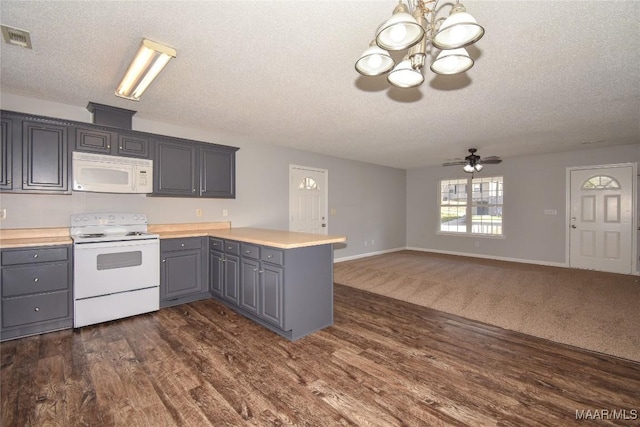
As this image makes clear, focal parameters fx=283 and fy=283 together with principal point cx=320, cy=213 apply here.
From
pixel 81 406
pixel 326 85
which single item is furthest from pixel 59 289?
pixel 326 85

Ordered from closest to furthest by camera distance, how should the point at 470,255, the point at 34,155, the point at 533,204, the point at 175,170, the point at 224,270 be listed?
the point at 34,155 → the point at 224,270 → the point at 175,170 → the point at 533,204 → the point at 470,255

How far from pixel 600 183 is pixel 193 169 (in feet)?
25.0

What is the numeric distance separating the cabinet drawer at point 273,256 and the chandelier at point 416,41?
1.74 m

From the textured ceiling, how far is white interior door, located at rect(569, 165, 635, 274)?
1380 millimetres

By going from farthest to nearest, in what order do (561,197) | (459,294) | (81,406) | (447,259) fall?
(447,259) → (561,197) → (459,294) → (81,406)

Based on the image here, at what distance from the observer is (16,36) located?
205 cm

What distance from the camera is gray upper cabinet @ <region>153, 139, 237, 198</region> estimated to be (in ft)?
12.2

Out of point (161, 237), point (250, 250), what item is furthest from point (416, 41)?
point (161, 237)

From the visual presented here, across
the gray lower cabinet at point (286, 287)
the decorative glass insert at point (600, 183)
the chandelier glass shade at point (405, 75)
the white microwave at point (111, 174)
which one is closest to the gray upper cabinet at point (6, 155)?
the white microwave at point (111, 174)

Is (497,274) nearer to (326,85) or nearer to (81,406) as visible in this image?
(326,85)

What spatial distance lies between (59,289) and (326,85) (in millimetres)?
3394

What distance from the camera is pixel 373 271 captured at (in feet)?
18.4

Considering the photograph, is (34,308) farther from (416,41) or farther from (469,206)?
(469,206)

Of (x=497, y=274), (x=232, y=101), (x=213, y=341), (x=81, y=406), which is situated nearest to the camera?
(x=81, y=406)
